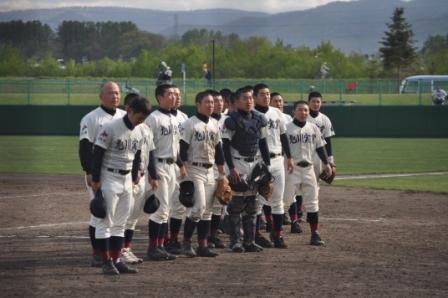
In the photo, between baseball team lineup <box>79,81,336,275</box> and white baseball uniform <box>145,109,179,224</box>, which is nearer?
baseball team lineup <box>79,81,336,275</box>

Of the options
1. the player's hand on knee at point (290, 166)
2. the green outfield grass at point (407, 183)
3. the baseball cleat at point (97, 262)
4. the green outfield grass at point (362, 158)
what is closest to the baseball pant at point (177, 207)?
the baseball cleat at point (97, 262)

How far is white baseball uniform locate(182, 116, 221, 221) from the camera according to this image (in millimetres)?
9711

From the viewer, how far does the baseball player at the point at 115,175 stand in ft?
27.5

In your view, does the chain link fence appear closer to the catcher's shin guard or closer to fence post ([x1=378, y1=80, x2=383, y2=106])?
fence post ([x1=378, y1=80, x2=383, y2=106])

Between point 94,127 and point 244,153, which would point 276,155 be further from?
point 94,127

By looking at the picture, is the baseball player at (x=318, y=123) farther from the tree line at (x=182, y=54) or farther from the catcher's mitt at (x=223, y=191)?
the catcher's mitt at (x=223, y=191)

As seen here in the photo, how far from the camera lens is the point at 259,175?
403 inches

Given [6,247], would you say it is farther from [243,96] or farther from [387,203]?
[387,203]

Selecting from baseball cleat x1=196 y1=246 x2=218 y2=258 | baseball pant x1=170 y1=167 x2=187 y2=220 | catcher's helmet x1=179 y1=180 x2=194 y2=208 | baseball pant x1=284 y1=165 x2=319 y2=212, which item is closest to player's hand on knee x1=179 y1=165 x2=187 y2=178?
catcher's helmet x1=179 y1=180 x2=194 y2=208

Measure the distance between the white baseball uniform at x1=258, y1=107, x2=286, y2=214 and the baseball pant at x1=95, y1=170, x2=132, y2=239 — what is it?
2.37m

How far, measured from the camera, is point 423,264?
924 centimetres

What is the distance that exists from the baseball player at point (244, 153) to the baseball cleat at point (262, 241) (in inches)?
13.7

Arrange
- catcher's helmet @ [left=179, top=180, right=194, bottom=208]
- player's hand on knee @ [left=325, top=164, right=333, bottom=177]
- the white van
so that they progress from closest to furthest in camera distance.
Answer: catcher's helmet @ [left=179, top=180, right=194, bottom=208] → player's hand on knee @ [left=325, top=164, right=333, bottom=177] → the white van

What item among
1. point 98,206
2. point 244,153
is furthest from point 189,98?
point 98,206
